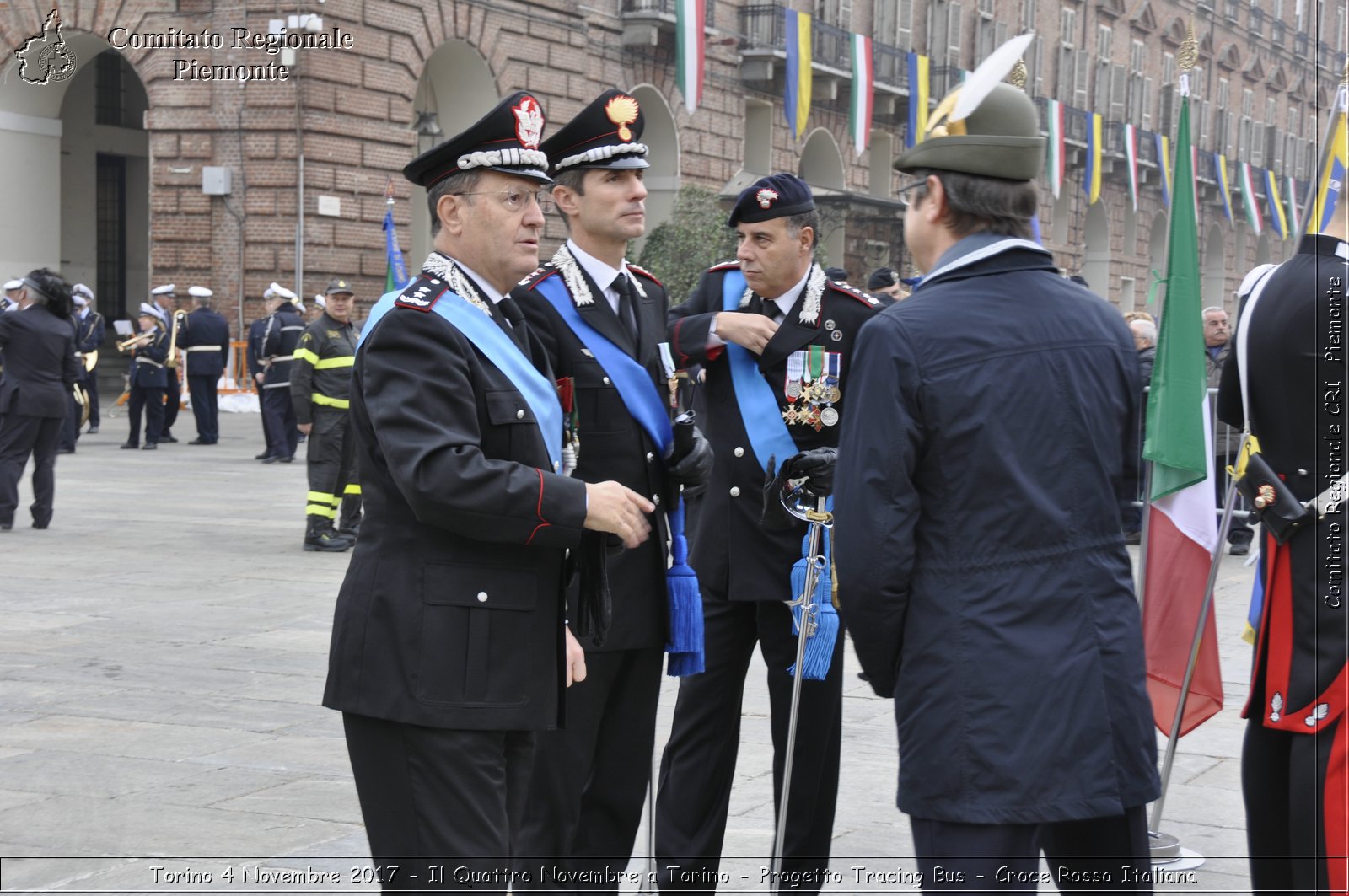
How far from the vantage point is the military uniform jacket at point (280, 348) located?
18688mm

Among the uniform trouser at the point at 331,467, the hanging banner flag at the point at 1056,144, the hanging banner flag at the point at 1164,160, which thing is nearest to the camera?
the uniform trouser at the point at 331,467

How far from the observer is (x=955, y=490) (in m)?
2.92

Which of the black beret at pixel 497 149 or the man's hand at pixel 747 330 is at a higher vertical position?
the black beret at pixel 497 149

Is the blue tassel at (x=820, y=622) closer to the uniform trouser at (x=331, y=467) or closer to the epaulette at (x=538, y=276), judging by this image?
the epaulette at (x=538, y=276)

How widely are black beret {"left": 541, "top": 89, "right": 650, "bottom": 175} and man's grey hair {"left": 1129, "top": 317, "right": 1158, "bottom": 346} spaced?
10.7 m

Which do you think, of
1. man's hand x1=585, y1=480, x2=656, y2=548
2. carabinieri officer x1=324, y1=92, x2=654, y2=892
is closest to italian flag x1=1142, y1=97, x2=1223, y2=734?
man's hand x1=585, y1=480, x2=656, y2=548

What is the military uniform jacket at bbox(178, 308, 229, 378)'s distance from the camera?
20.5m

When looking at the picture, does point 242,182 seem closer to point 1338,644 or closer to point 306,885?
point 306,885

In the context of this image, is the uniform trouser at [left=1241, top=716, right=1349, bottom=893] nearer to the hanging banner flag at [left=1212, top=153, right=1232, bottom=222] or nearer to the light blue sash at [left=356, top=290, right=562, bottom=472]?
the light blue sash at [left=356, top=290, right=562, bottom=472]

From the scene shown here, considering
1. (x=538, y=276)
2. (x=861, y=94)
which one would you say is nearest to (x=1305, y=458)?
(x=538, y=276)

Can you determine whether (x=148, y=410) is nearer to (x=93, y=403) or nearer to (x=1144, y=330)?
(x=93, y=403)

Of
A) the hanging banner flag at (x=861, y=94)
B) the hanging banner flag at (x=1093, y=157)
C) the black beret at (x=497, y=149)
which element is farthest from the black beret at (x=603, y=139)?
the hanging banner flag at (x=1093, y=157)

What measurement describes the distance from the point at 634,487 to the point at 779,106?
29.1 meters

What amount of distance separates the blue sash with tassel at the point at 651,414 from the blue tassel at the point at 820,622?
1.10 feet
